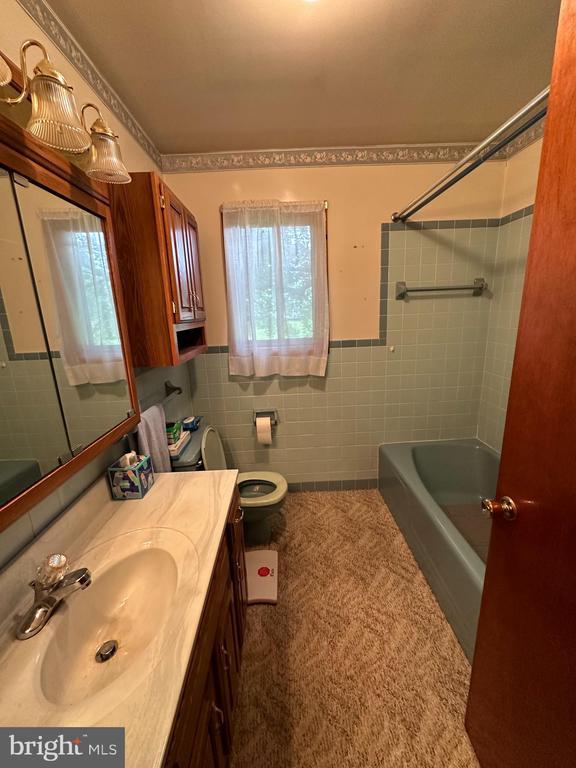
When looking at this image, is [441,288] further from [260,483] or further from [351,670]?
[351,670]

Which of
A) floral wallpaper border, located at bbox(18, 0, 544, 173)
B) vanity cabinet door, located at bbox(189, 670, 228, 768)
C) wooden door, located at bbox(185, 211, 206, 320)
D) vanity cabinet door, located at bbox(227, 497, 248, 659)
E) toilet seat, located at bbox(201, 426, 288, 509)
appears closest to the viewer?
vanity cabinet door, located at bbox(189, 670, 228, 768)

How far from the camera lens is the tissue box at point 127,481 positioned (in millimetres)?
1183

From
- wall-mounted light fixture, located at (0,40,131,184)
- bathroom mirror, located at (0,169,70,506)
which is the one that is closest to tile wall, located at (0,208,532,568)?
bathroom mirror, located at (0,169,70,506)

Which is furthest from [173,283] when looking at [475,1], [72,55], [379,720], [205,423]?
[379,720]

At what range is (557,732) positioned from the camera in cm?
67

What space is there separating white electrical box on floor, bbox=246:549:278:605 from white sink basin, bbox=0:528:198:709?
902 mm

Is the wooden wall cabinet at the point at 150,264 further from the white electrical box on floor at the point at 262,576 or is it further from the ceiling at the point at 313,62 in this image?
the white electrical box on floor at the point at 262,576

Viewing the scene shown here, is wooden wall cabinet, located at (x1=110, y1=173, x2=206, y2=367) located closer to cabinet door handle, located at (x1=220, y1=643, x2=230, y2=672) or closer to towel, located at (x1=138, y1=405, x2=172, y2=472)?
towel, located at (x1=138, y1=405, x2=172, y2=472)

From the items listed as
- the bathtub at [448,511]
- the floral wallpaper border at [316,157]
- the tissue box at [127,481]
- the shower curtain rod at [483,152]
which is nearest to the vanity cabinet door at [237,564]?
the tissue box at [127,481]

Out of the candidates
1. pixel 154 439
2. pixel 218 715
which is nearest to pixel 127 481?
pixel 154 439

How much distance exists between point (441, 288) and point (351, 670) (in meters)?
2.35

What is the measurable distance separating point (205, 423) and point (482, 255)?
96.9 inches

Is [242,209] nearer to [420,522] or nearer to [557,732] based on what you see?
[420,522]

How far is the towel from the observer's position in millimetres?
1358
